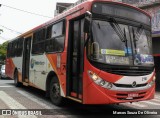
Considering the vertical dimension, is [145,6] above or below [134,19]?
above

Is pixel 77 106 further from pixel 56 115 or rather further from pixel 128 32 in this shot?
pixel 128 32

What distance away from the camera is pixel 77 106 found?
9.67 m

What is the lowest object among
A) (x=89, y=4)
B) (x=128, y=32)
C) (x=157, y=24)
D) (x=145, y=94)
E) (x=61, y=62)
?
(x=145, y=94)

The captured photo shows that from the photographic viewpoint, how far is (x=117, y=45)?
7.30 meters

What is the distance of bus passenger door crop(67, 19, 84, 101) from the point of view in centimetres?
757

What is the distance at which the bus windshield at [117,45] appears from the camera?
7.05 metres

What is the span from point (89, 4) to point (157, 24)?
12831 millimetres

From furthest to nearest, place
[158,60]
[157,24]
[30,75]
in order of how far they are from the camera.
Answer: [158,60] < [157,24] < [30,75]

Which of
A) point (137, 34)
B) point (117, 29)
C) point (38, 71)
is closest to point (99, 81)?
point (117, 29)

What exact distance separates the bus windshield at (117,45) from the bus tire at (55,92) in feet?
8.36

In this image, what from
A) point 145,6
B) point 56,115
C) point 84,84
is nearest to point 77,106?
point 56,115

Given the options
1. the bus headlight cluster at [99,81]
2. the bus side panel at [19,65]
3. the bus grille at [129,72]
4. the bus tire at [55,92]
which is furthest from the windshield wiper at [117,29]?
the bus side panel at [19,65]

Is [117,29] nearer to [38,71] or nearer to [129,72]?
[129,72]

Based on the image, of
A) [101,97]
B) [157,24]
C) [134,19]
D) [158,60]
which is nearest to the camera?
[101,97]
